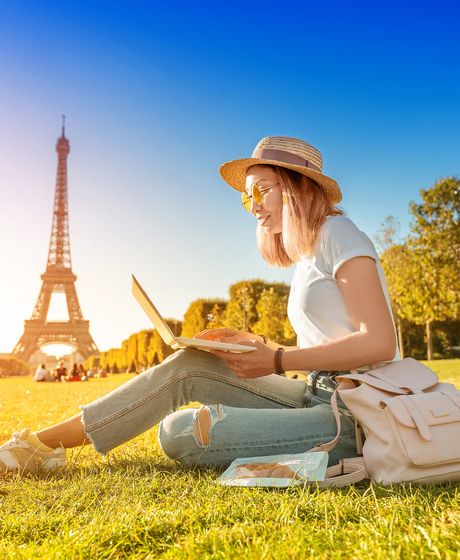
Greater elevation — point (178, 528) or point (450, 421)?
point (450, 421)

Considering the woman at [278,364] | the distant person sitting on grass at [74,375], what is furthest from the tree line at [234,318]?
the woman at [278,364]

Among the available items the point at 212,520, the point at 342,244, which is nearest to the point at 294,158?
the point at 342,244

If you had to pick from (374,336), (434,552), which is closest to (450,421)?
(374,336)

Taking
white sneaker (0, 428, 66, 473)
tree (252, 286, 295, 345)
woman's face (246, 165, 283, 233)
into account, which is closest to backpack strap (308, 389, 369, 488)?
woman's face (246, 165, 283, 233)

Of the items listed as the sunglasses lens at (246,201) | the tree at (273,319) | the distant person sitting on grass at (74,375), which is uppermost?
the tree at (273,319)

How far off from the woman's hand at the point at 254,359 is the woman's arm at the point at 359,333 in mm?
84

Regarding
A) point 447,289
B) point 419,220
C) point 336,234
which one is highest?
point 419,220

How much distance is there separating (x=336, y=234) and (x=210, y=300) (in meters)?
41.4

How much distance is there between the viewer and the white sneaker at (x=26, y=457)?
3236 millimetres

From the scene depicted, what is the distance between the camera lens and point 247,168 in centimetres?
359

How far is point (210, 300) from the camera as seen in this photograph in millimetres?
44281

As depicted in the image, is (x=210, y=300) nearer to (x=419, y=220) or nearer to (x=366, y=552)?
(x=419, y=220)

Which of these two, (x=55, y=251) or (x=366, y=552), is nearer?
(x=366, y=552)

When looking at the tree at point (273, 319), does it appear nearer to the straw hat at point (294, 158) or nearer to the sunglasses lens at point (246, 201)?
the sunglasses lens at point (246, 201)
